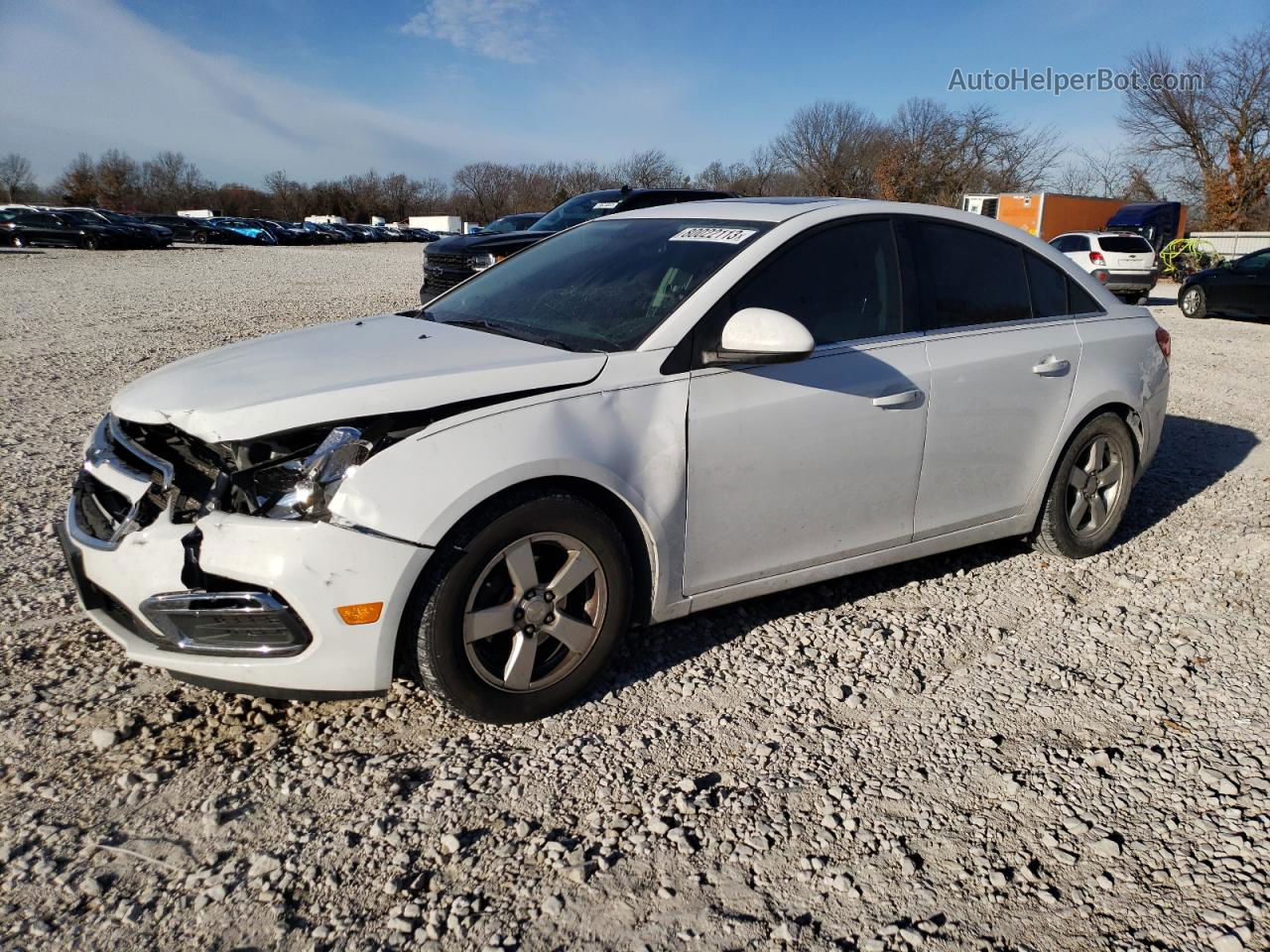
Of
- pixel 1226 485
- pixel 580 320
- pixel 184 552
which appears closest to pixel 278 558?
pixel 184 552

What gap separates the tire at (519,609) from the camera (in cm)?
271

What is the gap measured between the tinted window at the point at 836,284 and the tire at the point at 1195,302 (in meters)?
16.0

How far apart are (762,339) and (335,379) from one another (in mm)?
1365

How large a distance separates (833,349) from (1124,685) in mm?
1633

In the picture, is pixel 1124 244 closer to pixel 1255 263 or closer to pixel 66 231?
pixel 1255 263

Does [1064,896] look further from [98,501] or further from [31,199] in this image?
[31,199]

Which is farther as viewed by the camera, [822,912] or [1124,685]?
[1124,685]

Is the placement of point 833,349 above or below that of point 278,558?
above

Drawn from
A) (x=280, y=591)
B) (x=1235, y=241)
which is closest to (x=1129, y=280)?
(x=1235, y=241)

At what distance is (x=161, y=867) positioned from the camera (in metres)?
2.31

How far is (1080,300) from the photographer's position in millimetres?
4430

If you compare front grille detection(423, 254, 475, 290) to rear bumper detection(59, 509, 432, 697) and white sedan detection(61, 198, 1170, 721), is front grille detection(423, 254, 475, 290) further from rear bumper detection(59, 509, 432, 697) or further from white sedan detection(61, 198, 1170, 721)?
rear bumper detection(59, 509, 432, 697)

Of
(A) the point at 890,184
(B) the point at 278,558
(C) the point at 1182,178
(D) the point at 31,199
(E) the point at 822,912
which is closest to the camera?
(E) the point at 822,912

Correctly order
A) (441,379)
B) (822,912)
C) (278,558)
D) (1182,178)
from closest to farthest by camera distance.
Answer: (822,912) < (278,558) < (441,379) < (1182,178)
